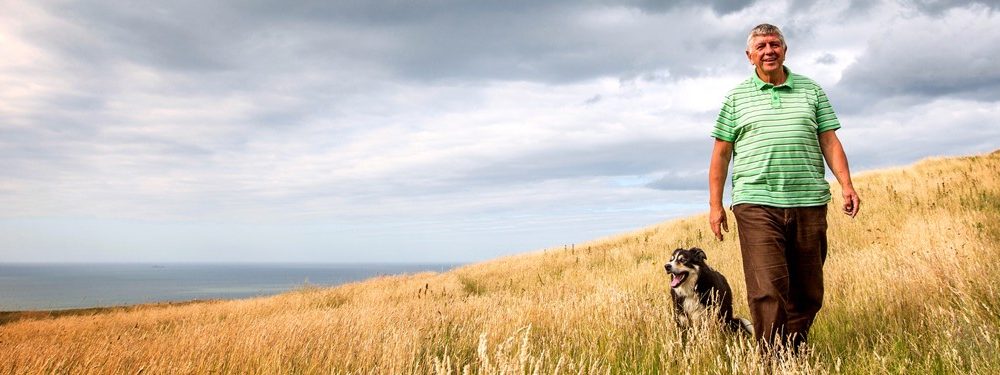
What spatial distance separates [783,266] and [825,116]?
1.22m

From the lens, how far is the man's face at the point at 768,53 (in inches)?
159

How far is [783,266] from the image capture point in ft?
12.4

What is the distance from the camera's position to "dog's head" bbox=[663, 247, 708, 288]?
510cm

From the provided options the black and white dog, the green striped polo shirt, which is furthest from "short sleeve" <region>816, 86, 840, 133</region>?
the black and white dog

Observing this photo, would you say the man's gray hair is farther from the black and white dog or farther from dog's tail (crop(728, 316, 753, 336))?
dog's tail (crop(728, 316, 753, 336))

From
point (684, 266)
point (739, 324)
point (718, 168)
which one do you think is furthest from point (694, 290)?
point (718, 168)

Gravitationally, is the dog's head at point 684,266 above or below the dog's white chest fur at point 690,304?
above

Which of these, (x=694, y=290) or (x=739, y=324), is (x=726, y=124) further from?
(x=739, y=324)

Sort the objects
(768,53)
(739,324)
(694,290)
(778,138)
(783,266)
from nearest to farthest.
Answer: (783,266) → (778,138) → (768,53) → (739,324) → (694,290)

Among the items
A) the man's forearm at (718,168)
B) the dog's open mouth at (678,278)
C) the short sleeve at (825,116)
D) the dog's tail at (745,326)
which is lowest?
the dog's tail at (745,326)

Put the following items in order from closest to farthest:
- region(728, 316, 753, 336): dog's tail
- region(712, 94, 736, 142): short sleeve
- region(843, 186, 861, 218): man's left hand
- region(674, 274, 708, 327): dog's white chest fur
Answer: region(843, 186, 861, 218): man's left hand → region(712, 94, 736, 142): short sleeve → region(674, 274, 708, 327): dog's white chest fur → region(728, 316, 753, 336): dog's tail

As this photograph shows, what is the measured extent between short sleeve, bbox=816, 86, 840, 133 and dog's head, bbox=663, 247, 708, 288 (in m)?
1.52

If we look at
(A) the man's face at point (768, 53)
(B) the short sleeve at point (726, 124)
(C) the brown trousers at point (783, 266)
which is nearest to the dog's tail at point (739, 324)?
(C) the brown trousers at point (783, 266)

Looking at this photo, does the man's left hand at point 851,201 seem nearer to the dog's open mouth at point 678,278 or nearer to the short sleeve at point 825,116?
the short sleeve at point 825,116
